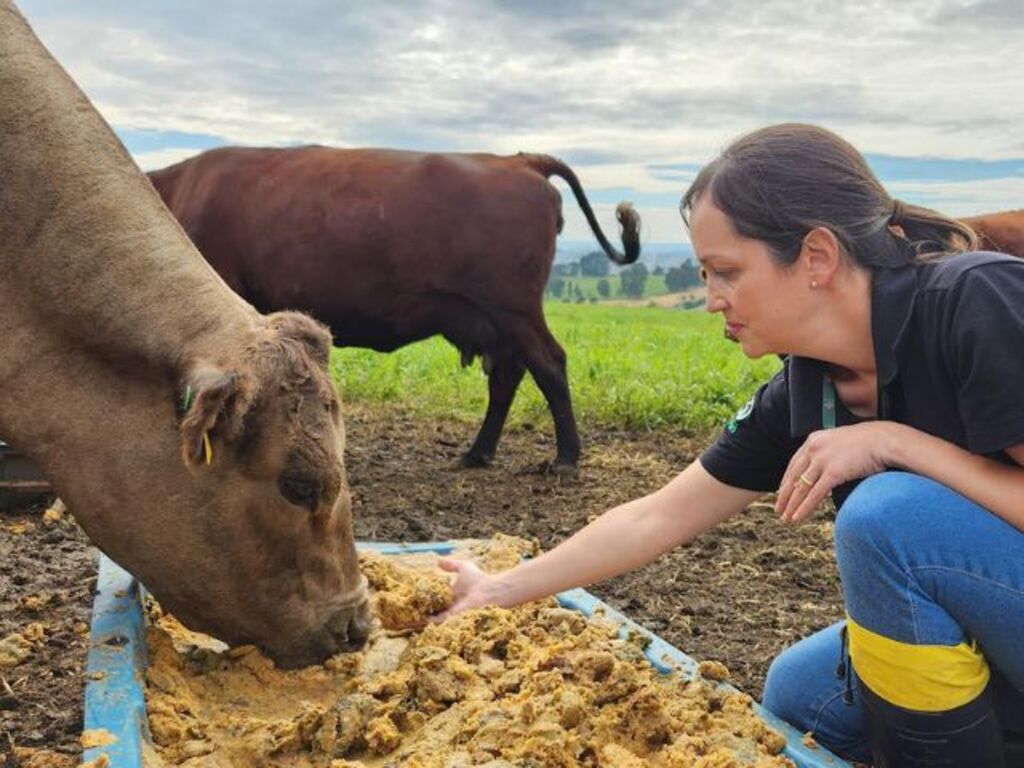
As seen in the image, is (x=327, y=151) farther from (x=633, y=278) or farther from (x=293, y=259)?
(x=633, y=278)

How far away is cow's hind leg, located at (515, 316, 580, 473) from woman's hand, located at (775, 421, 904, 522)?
5.14 meters

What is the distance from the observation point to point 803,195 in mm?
2604

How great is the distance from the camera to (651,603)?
4.75 m

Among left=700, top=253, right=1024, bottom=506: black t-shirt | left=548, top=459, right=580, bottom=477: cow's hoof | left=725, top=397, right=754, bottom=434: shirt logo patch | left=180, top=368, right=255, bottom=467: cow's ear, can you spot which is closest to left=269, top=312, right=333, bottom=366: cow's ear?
left=180, top=368, right=255, bottom=467: cow's ear

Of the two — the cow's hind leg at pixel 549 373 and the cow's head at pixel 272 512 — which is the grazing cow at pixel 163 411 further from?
the cow's hind leg at pixel 549 373

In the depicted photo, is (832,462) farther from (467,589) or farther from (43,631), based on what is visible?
(43,631)

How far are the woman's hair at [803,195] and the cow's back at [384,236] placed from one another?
513 centimetres

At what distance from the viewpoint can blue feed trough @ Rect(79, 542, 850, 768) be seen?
8.35 feet

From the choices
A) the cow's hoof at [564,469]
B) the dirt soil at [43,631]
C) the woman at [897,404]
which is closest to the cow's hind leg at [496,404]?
the cow's hoof at [564,469]

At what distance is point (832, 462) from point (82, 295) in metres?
2.00

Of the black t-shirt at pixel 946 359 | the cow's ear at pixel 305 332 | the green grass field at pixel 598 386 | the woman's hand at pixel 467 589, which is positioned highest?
the black t-shirt at pixel 946 359

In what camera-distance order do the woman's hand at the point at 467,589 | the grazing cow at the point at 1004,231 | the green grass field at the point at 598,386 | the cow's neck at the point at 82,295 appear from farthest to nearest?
the green grass field at the point at 598,386
the grazing cow at the point at 1004,231
the woman's hand at the point at 467,589
the cow's neck at the point at 82,295

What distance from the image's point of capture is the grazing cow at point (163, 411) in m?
3.12

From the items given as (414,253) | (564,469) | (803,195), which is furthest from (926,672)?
(414,253)
